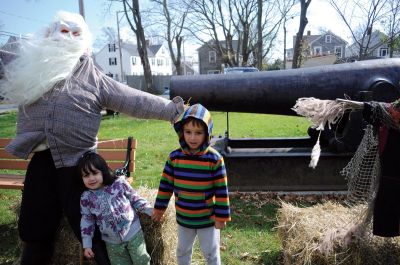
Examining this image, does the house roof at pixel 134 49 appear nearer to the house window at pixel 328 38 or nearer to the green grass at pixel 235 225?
the house window at pixel 328 38

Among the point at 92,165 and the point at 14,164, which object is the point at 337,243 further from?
the point at 14,164

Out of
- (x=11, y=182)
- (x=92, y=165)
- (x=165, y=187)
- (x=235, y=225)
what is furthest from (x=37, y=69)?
(x=235, y=225)

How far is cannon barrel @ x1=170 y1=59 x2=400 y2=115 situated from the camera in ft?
15.1

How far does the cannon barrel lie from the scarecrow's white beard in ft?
7.45

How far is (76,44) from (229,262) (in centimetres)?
217

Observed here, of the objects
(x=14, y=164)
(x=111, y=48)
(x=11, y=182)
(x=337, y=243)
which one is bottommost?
(x=337, y=243)

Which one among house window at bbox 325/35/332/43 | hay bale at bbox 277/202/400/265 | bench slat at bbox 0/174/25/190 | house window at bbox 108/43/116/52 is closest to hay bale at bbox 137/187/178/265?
hay bale at bbox 277/202/400/265

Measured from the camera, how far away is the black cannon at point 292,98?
4598mm

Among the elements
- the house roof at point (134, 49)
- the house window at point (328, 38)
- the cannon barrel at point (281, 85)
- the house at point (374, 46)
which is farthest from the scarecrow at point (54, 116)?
the house roof at point (134, 49)

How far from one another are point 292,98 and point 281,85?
0.20m

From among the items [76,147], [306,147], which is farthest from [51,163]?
[306,147]

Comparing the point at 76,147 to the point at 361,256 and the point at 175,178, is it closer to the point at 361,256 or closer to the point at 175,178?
the point at 175,178

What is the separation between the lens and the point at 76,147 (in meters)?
2.61

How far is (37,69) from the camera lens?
2.55 m
